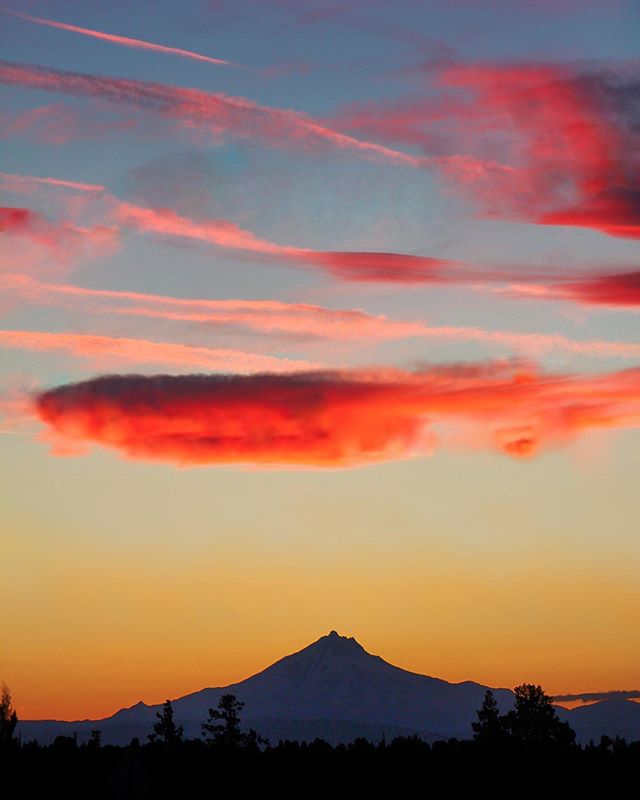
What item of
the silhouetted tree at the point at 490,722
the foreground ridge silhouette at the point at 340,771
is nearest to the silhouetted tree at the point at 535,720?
the silhouetted tree at the point at 490,722

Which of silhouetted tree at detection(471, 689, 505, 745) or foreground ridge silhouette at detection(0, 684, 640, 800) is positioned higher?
silhouetted tree at detection(471, 689, 505, 745)

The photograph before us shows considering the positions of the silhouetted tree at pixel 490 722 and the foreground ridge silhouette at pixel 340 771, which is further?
the silhouetted tree at pixel 490 722

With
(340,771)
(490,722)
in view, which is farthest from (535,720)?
(340,771)

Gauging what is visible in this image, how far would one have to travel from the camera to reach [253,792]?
6116cm

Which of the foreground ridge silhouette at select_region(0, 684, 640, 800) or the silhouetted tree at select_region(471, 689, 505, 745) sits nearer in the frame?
the foreground ridge silhouette at select_region(0, 684, 640, 800)

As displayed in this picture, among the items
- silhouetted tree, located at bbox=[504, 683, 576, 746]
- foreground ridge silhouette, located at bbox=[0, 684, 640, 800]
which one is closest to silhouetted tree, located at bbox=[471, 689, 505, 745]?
silhouetted tree, located at bbox=[504, 683, 576, 746]

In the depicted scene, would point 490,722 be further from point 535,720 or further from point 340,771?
point 340,771

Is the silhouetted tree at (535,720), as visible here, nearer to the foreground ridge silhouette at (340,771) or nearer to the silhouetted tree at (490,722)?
the silhouetted tree at (490,722)

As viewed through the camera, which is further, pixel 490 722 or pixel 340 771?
pixel 490 722

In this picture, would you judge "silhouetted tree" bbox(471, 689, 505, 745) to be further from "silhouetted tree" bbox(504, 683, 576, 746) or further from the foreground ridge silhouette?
the foreground ridge silhouette

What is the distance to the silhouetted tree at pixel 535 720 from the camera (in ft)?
437

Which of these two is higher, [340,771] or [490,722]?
[490,722]

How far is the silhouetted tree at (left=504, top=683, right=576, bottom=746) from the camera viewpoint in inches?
5246

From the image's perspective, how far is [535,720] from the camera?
137250 mm
